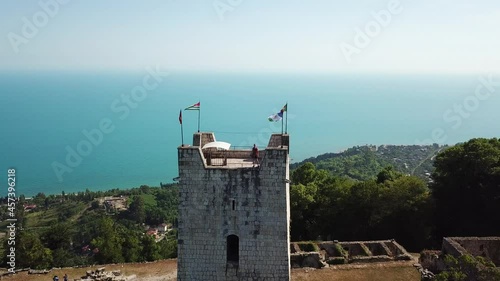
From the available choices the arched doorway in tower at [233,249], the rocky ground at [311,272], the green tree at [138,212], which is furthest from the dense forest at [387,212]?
the green tree at [138,212]

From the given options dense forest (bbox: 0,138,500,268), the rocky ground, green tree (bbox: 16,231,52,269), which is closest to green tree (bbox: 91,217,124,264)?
dense forest (bbox: 0,138,500,268)

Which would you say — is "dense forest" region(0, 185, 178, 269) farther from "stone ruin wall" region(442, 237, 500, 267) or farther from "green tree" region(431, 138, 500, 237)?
"green tree" region(431, 138, 500, 237)

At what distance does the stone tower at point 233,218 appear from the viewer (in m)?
11.9

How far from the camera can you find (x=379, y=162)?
317 feet

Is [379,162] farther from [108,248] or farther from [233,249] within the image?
[233,249]

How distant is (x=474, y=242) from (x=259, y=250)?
16.7 meters

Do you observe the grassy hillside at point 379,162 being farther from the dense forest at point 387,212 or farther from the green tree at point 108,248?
the green tree at point 108,248

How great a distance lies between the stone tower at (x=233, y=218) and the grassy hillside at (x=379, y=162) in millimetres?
68051

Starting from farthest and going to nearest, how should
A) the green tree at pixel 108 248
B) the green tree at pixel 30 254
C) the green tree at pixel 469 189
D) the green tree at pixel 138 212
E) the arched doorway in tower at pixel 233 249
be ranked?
the green tree at pixel 138 212, the green tree at pixel 108 248, the green tree at pixel 30 254, the green tree at pixel 469 189, the arched doorway in tower at pixel 233 249

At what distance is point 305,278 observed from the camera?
2158 cm

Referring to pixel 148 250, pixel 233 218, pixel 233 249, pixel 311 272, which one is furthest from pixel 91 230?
pixel 233 218

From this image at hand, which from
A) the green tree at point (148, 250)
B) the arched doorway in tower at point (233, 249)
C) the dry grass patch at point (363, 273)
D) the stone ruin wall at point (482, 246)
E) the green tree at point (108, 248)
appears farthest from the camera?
the green tree at point (148, 250)

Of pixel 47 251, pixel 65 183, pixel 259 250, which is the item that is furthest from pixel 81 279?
pixel 65 183

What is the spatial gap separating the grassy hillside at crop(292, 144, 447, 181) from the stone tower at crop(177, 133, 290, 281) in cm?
6805
